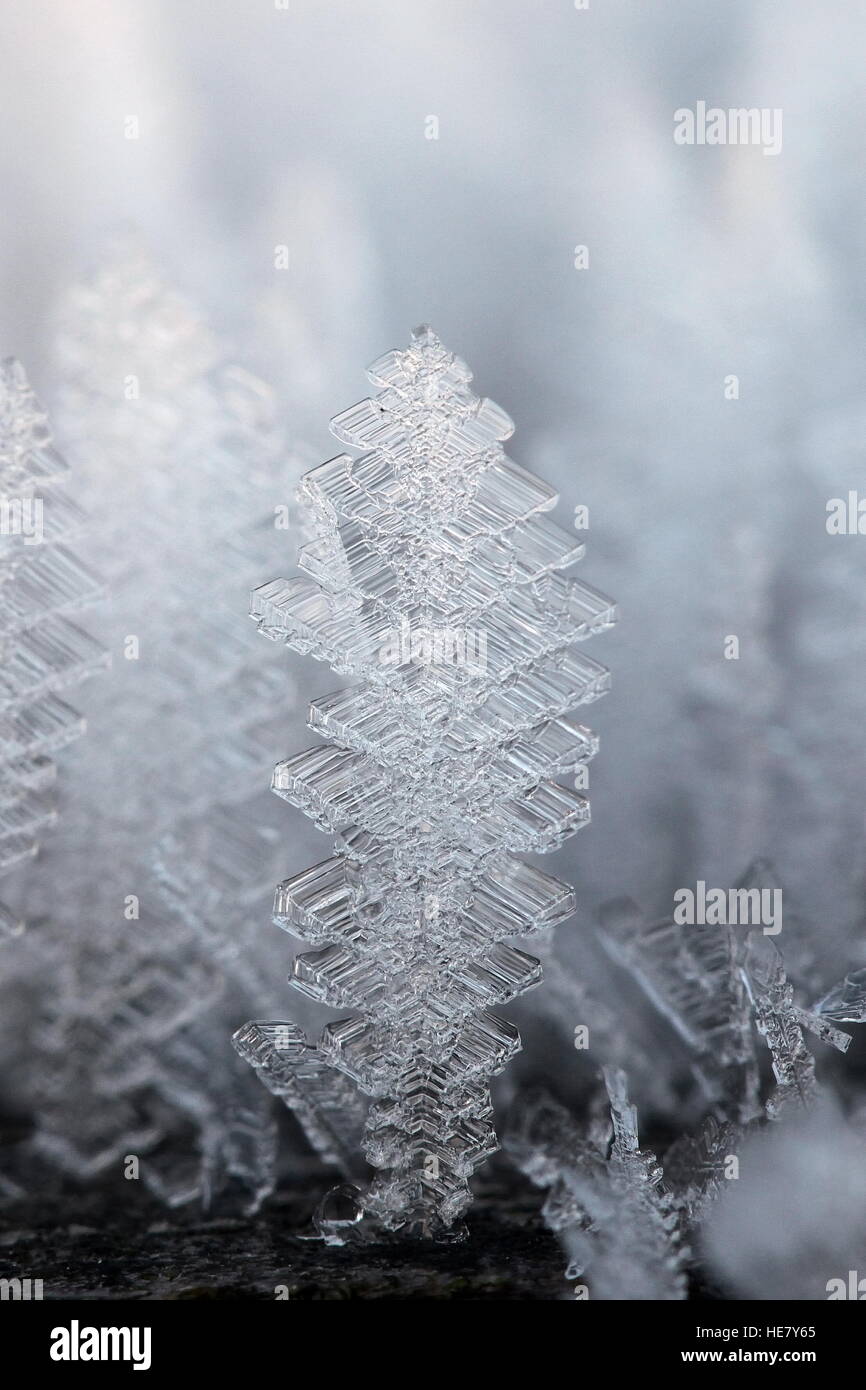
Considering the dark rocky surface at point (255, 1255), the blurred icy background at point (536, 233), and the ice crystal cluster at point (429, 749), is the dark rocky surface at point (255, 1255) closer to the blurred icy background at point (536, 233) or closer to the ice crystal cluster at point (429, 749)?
the ice crystal cluster at point (429, 749)

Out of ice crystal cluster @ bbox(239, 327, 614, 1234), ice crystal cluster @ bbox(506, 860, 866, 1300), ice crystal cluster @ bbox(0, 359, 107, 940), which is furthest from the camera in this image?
ice crystal cluster @ bbox(506, 860, 866, 1300)

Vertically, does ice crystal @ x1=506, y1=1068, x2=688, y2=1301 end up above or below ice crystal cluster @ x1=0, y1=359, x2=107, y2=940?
below

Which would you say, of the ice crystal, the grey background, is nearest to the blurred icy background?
the grey background

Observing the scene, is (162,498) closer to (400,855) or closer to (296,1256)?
(400,855)

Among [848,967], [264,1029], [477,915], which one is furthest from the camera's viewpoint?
[848,967]

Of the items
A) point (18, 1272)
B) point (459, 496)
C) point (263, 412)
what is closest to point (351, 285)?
point (263, 412)

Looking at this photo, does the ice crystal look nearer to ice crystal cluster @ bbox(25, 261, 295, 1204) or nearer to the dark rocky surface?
the dark rocky surface
